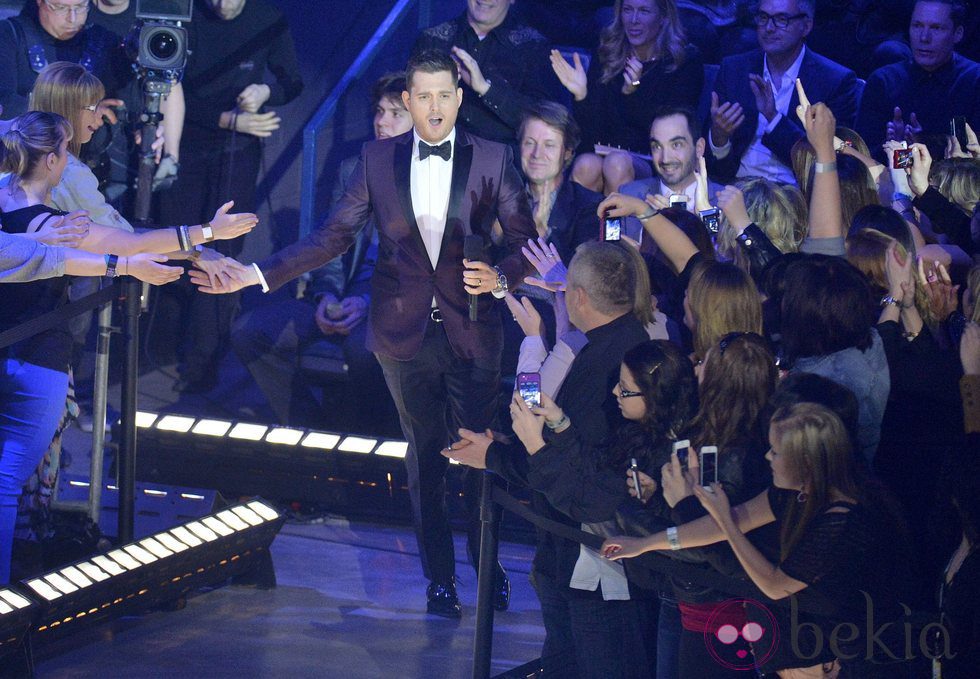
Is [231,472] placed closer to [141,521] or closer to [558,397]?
[141,521]

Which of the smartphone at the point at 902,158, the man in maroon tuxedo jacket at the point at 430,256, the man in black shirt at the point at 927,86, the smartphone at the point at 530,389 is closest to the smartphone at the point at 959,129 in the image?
the smartphone at the point at 902,158

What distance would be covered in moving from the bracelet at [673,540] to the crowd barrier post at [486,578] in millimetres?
602

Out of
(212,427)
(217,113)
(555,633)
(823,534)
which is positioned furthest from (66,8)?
(823,534)

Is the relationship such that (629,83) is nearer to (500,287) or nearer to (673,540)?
(500,287)

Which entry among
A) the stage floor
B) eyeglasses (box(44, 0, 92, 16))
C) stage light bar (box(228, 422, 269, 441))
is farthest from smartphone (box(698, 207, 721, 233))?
eyeglasses (box(44, 0, 92, 16))

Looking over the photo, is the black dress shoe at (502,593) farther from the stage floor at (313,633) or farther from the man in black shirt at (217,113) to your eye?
the man in black shirt at (217,113)

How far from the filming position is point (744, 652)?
303 centimetres

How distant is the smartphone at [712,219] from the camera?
441 cm

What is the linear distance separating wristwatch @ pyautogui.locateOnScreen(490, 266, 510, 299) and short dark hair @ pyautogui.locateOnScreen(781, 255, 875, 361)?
105 cm

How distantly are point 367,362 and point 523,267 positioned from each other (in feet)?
5.53

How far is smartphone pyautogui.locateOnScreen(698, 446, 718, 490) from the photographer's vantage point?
9.82 ft

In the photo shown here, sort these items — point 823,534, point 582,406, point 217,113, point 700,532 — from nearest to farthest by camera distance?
point 823,534 → point 700,532 → point 582,406 → point 217,113

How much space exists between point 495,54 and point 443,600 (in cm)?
286

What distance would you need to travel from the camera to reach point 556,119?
5.36m
